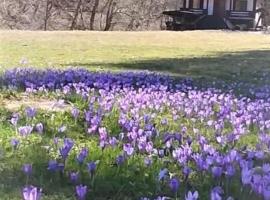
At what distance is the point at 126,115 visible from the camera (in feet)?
15.6

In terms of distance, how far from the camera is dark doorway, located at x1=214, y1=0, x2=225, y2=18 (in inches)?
1609

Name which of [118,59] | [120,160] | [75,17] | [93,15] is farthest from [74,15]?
[120,160]

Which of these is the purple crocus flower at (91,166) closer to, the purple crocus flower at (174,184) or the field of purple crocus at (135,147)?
the field of purple crocus at (135,147)

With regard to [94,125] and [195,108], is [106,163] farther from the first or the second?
[195,108]

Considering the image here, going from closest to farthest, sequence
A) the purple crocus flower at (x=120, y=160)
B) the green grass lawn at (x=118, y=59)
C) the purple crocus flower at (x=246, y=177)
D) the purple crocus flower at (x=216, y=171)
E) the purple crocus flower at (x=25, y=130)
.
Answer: the purple crocus flower at (x=246, y=177) → the purple crocus flower at (x=216, y=171) → the purple crocus flower at (x=120, y=160) → the purple crocus flower at (x=25, y=130) → the green grass lawn at (x=118, y=59)

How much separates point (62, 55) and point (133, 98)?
810 centimetres

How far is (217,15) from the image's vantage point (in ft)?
134

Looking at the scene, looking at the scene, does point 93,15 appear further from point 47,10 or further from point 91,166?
point 91,166

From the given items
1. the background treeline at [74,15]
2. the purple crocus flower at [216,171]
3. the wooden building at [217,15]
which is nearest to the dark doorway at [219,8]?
the wooden building at [217,15]

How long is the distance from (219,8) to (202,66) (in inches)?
1188

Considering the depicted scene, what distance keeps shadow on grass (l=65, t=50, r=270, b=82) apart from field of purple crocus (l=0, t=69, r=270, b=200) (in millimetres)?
4196

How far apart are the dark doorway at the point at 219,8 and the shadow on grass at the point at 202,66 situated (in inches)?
1068

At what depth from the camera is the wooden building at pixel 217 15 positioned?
3928 cm

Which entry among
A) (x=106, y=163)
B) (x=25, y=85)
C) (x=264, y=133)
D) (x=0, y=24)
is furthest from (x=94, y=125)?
(x=0, y=24)
